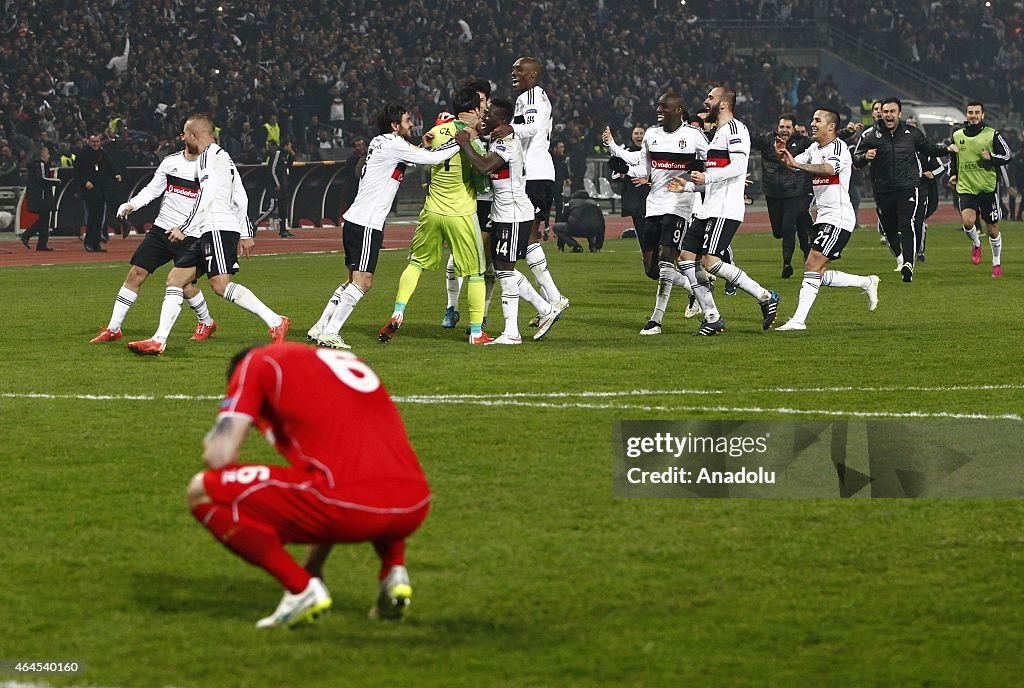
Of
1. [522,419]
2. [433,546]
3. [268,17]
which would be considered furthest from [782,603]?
[268,17]

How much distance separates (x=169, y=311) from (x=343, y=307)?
1425mm

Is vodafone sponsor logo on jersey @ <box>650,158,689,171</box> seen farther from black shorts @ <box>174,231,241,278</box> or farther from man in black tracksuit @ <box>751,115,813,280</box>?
man in black tracksuit @ <box>751,115,813,280</box>

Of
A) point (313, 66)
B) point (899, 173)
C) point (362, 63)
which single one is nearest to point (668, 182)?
point (899, 173)

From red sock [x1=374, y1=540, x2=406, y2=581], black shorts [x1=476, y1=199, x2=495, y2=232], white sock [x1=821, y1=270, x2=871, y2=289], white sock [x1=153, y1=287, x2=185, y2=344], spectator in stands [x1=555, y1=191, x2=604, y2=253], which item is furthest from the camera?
spectator in stands [x1=555, y1=191, x2=604, y2=253]

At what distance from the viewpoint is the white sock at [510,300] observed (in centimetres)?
1343

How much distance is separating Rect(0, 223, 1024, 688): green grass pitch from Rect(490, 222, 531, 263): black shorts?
1.20 m

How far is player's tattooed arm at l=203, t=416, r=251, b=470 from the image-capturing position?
498cm

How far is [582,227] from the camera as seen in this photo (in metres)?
28.2

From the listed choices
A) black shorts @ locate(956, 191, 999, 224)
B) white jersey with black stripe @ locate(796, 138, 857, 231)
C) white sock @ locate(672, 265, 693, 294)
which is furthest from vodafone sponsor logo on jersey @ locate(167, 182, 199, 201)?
black shorts @ locate(956, 191, 999, 224)

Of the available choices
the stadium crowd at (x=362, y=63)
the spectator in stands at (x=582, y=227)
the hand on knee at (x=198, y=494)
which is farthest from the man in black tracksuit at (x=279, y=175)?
the hand on knee at (x=198, y=494)

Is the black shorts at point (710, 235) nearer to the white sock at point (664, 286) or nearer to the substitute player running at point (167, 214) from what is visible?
the white sock at point (664, 286)

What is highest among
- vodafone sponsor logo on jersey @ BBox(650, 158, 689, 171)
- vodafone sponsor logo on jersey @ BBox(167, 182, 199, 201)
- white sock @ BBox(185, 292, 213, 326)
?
vodafone sponsor logo on jersey @ BBox(650, 158, 689, 171)

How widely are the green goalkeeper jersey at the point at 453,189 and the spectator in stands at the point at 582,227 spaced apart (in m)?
14.2

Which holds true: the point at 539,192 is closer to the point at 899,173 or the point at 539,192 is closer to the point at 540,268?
the point at 540,268
